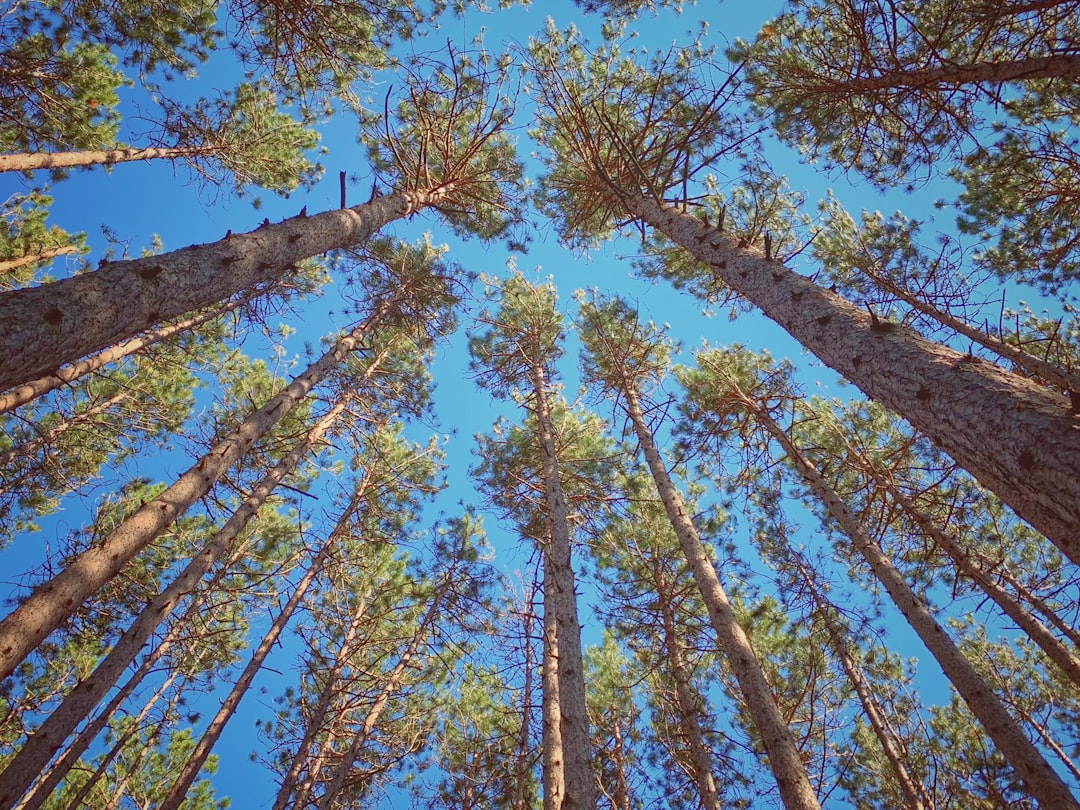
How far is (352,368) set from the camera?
38.0ft

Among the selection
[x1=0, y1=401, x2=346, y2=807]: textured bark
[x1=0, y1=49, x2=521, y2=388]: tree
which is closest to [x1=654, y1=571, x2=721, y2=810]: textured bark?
[x1=0, y1=401, x2=346, y2=807]: textured bark

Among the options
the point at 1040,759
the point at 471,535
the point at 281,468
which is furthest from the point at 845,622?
the point at 281,468

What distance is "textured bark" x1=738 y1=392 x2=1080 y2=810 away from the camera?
15.0ft

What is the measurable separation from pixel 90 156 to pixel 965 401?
12072mm

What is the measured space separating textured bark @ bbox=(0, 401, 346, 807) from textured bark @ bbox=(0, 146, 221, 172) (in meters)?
5.90

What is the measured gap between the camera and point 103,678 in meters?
5.44

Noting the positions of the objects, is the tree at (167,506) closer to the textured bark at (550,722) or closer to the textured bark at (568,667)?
the textured bark at (568,667)

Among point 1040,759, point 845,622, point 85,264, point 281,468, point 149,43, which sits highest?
point 149,43

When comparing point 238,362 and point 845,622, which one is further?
point 238,362

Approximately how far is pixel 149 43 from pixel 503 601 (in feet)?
37.7

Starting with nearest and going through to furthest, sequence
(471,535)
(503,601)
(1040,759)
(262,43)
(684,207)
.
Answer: (1040,759), (684,207), (262,43), (503,601), (471,535)

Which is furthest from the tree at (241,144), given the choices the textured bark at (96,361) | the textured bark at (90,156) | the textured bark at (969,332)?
the textured bark at (969,332)

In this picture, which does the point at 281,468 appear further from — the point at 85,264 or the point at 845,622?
the point at 845,622

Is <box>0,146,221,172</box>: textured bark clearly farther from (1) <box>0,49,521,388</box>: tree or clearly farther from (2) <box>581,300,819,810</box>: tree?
(2) <box>581,300,819,810</box>: tree
